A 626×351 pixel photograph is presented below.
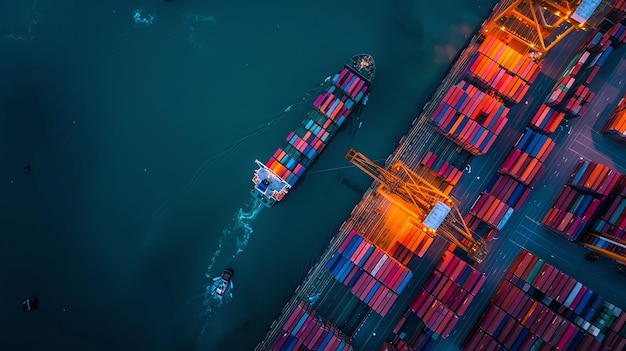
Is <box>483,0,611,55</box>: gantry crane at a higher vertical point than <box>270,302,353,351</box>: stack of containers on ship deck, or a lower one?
higher

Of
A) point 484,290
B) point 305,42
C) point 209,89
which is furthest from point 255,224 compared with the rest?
point 484,290

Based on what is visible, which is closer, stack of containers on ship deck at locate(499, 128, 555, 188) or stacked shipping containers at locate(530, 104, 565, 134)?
stack of containers on ship deck at locate(499, 128, 555, 188)

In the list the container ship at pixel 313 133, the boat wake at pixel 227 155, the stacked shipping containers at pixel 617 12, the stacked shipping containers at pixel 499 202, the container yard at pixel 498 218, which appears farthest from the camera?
the boat wake at pixel 227 155

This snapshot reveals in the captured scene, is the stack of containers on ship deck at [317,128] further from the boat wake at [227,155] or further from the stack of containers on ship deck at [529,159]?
the stack of containers on ship deck at [529,159]

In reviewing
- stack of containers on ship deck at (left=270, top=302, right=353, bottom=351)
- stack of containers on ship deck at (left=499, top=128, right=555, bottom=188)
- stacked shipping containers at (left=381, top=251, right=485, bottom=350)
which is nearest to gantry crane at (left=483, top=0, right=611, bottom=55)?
stack of containers on ship deck at (left=499, top=128, right=555, bottom=188)

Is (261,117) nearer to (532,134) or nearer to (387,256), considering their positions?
(387,256)

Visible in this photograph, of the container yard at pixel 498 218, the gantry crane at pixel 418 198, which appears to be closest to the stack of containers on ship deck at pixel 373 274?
the container yard at pixel 498 218

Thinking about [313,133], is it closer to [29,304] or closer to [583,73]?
[583,73]

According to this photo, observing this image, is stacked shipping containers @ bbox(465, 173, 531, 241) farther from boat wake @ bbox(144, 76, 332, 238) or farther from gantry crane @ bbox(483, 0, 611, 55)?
boat wake @ bbox(144, 76, 332, 238)
